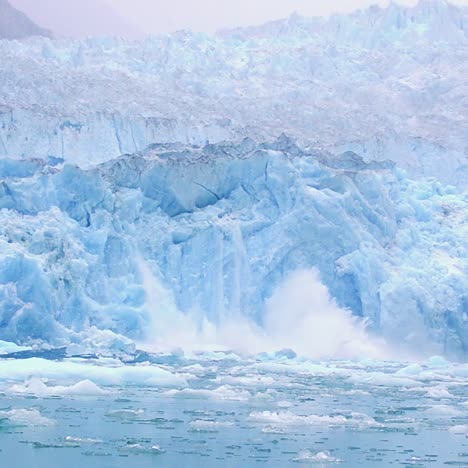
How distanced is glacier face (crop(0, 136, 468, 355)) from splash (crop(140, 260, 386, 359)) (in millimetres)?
118

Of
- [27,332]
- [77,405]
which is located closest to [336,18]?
[27,332]

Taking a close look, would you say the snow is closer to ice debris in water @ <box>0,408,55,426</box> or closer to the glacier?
the glacier

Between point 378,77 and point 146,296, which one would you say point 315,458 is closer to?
point 146,296

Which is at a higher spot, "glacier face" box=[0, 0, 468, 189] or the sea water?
"glacier face" box=[0, 0, 468, 189]

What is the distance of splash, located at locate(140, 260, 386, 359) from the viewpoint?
1623cm

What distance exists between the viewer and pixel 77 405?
10.8 metres

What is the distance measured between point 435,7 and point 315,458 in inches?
960

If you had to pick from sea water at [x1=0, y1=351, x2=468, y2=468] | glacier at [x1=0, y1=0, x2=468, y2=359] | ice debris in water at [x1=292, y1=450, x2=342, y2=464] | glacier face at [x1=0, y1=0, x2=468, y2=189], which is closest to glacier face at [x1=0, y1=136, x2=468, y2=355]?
glacier at [x1=0, y1=0, x2=468, y2=359]

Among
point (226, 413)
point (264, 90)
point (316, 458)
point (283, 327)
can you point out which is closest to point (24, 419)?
point (226, 413)

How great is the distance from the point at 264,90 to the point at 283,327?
10.0 meters

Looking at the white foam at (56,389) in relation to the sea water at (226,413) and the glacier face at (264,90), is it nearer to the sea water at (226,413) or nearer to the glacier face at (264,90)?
the sea water at (226,413)

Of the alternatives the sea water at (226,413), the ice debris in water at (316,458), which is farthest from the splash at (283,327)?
the ice debris in water at (316,458)

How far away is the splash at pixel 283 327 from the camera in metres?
16.2

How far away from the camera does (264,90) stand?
25625mm
